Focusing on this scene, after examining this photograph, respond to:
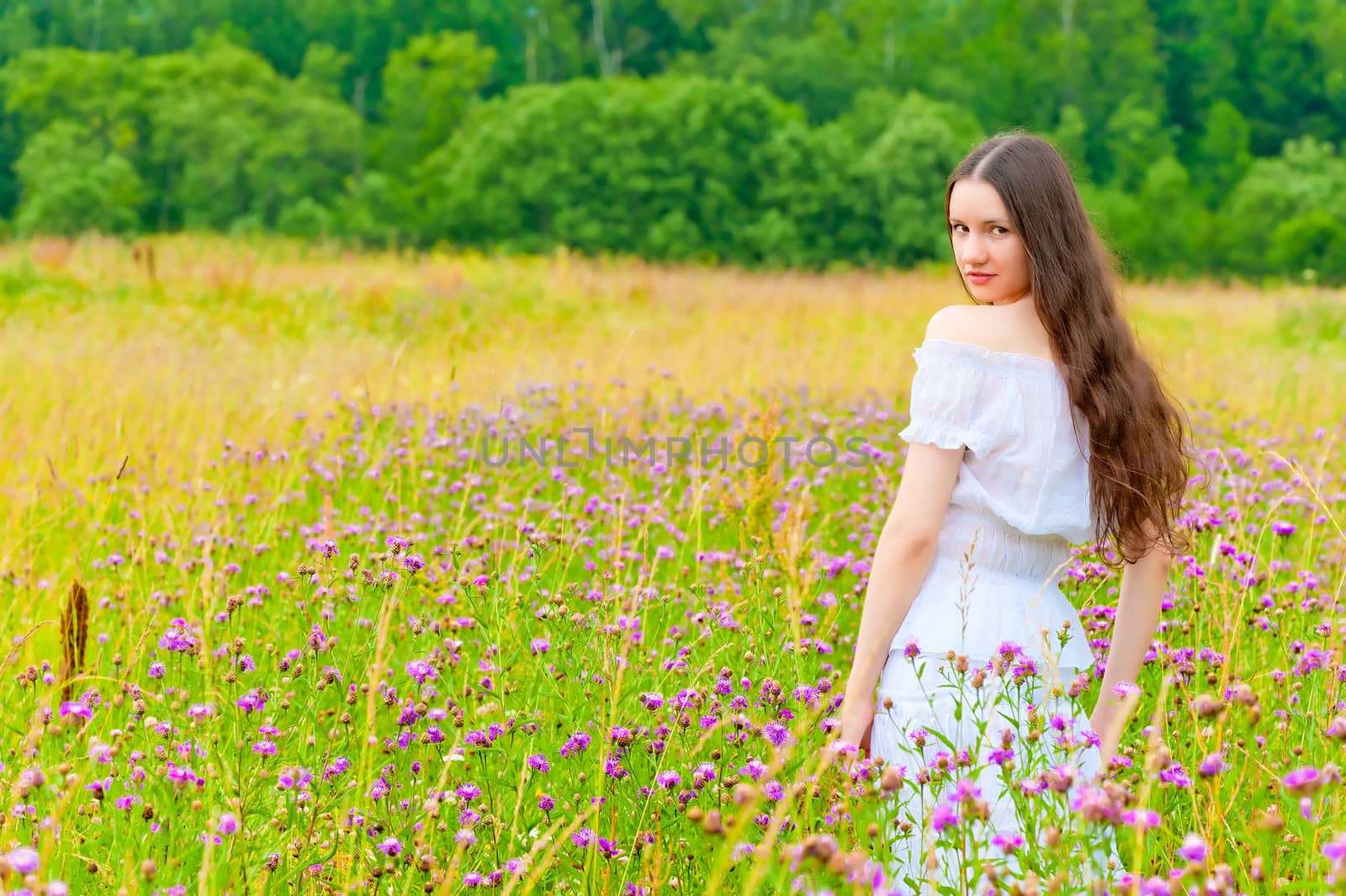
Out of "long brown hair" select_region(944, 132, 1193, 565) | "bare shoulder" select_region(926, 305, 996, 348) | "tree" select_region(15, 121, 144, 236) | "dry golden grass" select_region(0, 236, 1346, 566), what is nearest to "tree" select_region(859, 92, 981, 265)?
"dry golden grass" select_region(0, 236, 1346, 566)

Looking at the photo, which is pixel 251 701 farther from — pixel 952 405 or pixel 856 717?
pixel 952 405

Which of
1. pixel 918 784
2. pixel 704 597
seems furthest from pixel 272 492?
pixel 918 784

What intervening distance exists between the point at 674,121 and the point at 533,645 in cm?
2890

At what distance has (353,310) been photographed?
491 inches

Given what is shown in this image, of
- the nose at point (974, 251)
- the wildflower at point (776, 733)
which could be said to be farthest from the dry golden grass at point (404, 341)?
the wildflower at point (776, 733)

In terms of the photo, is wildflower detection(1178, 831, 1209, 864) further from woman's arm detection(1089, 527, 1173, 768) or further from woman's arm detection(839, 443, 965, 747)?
woman's arm detection(1089, 527, 1173, 768)

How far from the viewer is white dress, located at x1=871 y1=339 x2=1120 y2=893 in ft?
6.44

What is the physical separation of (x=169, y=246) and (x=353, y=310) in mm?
6721

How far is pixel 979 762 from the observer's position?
1.93m

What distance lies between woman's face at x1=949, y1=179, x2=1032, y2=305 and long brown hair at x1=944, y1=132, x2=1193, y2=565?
17 mm

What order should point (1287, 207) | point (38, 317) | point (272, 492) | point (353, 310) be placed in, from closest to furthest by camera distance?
point (272, 492)
point (38, 317)
point (353, 310)
point (1287, 207)

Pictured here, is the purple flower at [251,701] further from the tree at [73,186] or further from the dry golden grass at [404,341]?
the tree at [73,186]

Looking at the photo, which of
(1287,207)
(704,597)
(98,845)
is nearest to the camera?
(98,845)

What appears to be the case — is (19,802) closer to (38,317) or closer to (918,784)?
(918,784)
